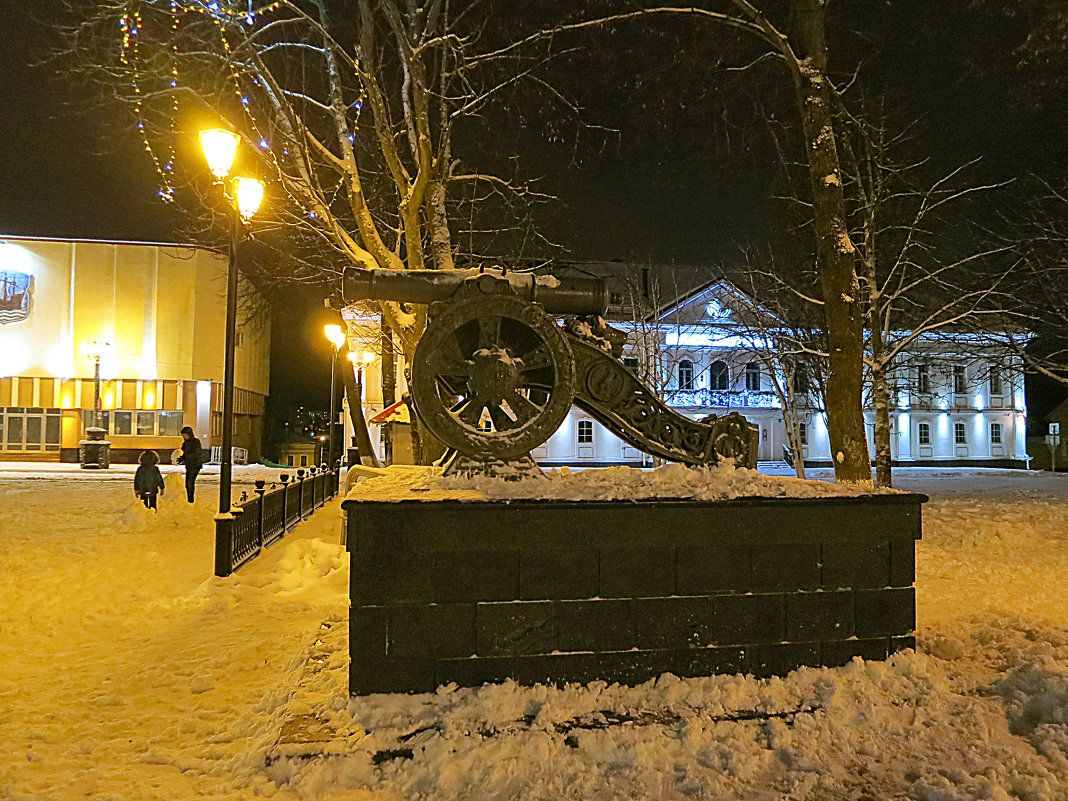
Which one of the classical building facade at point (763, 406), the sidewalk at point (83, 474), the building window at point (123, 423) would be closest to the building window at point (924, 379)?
the classical building facade at point (763, 406)

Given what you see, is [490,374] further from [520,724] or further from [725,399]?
[725,399]

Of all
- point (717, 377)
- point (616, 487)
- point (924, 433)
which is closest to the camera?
point (616, 487)

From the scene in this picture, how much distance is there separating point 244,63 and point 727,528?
10287 mm

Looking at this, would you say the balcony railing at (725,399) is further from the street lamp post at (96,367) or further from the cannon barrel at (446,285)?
the cannon barrel at (446,285)

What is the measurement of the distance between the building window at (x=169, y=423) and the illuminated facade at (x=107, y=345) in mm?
52

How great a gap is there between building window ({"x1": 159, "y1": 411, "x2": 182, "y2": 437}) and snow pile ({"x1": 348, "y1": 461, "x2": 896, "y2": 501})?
121ft

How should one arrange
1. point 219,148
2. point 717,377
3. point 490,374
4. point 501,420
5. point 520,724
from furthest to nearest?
1. point 717,377
2. point 219,148
3. point 501,420
4. point 490,374
5. point 520,724

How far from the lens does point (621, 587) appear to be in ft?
13.9

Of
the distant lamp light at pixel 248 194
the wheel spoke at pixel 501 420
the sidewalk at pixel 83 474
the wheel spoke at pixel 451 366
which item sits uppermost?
the distant lamp light at pixel 248 194

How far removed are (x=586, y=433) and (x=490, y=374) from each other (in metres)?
37.3

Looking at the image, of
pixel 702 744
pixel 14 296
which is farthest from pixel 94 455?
pixel 702 744

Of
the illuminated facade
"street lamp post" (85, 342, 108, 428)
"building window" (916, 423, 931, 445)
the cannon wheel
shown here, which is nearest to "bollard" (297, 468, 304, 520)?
the cannon wheel

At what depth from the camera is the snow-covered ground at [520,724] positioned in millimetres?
3354

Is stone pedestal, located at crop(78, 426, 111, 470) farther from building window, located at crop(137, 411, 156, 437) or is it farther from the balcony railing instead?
the balcony railing
